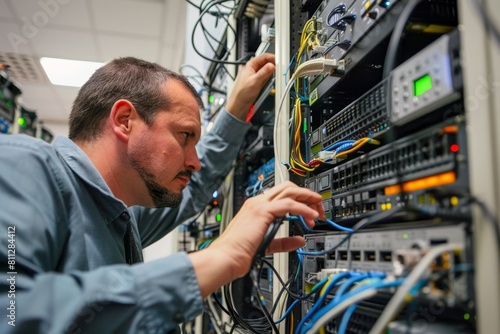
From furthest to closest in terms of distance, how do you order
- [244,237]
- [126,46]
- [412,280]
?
1. [126,46]
2. [244,237]
3. [412,280]

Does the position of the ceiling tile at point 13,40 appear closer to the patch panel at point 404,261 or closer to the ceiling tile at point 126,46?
the ceiling tile at point 126,46

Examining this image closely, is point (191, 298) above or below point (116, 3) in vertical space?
below

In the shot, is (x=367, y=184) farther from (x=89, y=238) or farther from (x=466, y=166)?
(x=89, y=238)

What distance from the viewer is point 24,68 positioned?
14.0 ft

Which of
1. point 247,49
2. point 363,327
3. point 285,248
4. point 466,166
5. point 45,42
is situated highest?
point 45,42

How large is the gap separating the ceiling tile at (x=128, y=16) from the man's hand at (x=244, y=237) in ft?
9.45

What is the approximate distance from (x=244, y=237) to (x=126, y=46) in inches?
147

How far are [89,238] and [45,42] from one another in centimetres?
352

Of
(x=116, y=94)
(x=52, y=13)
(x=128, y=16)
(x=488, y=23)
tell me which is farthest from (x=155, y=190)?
(x=52, y=13)

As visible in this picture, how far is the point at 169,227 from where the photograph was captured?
1.63 metres

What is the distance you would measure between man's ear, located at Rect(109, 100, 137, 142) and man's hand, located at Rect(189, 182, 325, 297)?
524 millimetres

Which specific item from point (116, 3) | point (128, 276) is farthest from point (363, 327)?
point (116, 3)

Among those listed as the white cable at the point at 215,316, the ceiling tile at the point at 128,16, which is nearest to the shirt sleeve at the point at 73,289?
the white cable at the point at 215,316

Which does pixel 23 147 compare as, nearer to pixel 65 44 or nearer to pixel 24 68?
pixel 65 44
